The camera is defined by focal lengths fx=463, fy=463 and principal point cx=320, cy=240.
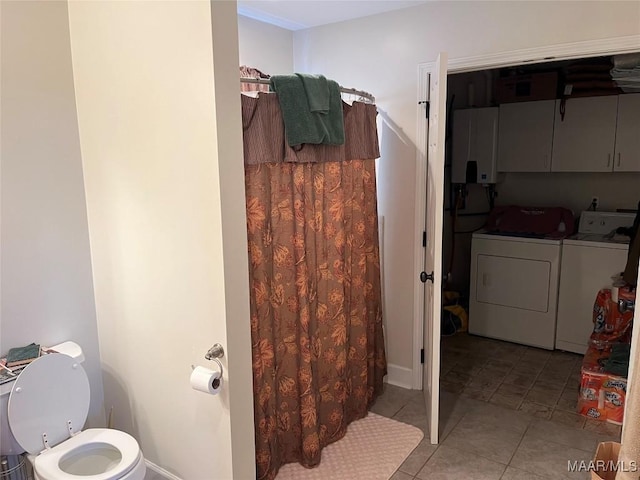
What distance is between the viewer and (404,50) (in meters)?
2.99

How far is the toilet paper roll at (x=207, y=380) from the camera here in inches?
72.4

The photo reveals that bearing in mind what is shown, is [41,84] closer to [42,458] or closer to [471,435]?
[42,458]

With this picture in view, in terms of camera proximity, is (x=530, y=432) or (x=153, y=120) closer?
(x=153, y=120)

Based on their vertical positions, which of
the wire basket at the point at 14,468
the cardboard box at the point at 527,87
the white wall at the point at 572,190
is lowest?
the wire basket at the point at 14,468

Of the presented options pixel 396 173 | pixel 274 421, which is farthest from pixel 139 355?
pixel 396 173

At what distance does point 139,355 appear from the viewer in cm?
230

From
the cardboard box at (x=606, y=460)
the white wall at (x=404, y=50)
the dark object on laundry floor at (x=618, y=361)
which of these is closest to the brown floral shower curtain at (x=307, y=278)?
the white wall at (x=404, y=50)

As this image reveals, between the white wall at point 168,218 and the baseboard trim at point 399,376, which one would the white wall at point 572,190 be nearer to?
the baseboard trim at point 399,376

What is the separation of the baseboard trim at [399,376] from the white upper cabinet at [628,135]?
8.04ft

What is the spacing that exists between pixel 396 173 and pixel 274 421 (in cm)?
176

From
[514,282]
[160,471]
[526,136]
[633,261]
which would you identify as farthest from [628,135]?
[160,471]

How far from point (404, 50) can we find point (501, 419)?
7.98 feet

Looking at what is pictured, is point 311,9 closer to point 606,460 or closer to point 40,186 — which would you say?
point 40,186

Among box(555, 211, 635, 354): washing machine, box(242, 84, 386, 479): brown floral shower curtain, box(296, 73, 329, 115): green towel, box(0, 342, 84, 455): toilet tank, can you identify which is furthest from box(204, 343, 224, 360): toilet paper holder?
box(555, 211, 635, 354): washing machine
